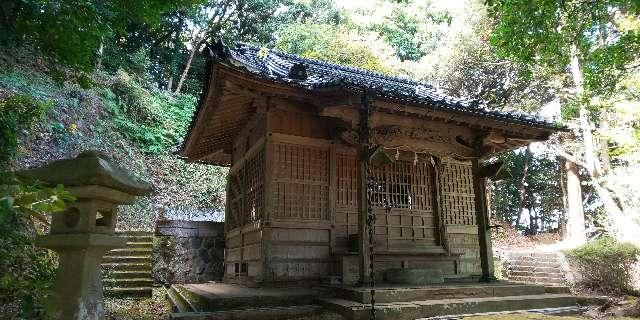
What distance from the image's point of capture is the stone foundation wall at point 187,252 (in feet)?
39.9

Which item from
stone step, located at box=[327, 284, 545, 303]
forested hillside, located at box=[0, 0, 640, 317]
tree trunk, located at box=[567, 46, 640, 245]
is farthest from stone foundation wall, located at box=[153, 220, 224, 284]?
tree trunk, located at box=[567, 46, 640, 245]

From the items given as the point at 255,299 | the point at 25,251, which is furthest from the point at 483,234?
the point at 25,251

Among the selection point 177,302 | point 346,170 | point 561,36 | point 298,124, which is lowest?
point 177,302

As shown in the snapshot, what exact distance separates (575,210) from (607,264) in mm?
10988

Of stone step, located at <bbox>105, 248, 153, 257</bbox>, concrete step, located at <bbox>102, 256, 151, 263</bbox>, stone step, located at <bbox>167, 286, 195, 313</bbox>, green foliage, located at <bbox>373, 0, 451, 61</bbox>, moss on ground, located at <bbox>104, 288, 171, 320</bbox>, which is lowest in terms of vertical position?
moss on ground, located at <bbox>104, 288, 171, 320</bbox>

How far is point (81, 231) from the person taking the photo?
3826 millimetres

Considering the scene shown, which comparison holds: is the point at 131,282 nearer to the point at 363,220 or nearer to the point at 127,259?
the point at 127,259

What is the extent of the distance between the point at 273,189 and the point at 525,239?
960 inches

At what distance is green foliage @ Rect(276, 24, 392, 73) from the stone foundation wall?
12.8 metres

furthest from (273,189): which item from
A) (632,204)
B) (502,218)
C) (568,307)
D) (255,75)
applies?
(502,218)

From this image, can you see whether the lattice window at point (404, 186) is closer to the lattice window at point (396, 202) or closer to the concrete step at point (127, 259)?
the lattice window at point (396, 202)

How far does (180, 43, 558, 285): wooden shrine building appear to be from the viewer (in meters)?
7.36

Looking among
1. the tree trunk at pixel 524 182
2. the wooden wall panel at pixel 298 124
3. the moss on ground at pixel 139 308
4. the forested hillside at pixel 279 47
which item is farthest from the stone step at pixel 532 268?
the tree trunk at pixel 524 182

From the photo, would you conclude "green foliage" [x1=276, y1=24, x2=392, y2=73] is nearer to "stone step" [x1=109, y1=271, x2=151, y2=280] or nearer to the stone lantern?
"stone step" [x1=109, y1=271, x2=151, y2=280]
